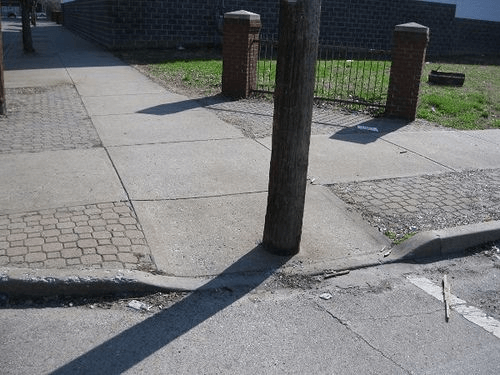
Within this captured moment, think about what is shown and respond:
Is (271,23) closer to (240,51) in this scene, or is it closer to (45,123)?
(240,51)

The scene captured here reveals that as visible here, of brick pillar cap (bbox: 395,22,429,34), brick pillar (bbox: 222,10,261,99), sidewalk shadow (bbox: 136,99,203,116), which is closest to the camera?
brick pillar cap (bbox: 395,22,429,34)

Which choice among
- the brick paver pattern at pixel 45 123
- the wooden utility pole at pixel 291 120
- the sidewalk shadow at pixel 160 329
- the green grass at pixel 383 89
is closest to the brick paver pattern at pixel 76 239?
the sidewalk shadow at pixel 160 329

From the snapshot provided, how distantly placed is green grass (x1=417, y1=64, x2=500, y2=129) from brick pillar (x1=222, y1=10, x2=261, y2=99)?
338 cm

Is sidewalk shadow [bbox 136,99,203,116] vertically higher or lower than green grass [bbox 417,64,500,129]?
lower

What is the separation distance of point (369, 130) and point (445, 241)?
4.37 metres

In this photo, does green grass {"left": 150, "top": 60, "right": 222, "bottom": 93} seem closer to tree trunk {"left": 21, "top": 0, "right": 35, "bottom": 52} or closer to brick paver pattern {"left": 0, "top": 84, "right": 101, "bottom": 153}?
brick paver pattern {"left": 0, "top": 84, "right": 101, "bottom": 153}

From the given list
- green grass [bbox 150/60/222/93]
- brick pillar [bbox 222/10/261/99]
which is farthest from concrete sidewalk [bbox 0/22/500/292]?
green grass [bbox 150/60/222/93]

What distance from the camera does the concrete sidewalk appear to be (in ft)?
15.6

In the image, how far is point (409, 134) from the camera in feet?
30.8

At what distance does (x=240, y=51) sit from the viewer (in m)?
11.3

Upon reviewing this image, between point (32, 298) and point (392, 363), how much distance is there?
2583 mm

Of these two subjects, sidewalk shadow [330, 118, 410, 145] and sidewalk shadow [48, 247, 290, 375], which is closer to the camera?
sidewalk shadow [48, 247, 290, 375]

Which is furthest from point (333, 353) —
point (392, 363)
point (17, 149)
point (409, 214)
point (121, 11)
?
point (121, 11)

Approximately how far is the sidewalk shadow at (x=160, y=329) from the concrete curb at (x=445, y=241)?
120cm
